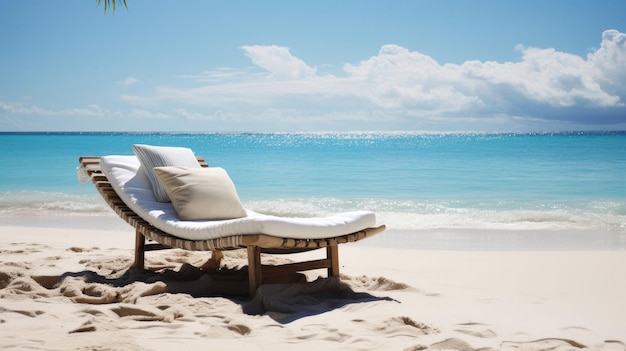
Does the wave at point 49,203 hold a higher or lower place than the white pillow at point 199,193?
lower

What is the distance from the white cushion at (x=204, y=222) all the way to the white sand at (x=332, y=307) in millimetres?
309

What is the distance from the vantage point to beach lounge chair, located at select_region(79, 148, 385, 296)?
357cm

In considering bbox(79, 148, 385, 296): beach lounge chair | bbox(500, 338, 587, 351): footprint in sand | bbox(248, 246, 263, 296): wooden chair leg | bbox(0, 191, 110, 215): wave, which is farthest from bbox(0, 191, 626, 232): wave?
bbox(500, 338, 587, 351): footprint in sand

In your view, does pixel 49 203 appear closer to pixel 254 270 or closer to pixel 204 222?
pixel 204 222

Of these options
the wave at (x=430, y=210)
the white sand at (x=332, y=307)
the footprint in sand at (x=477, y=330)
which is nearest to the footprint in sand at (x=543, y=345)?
the white sand at (x=332, y=307)

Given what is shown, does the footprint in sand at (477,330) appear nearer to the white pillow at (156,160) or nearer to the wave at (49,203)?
the white pillow at (156,160)

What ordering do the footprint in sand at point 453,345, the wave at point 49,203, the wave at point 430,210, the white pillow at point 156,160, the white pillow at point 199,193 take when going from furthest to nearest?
the wave at point 49,203, the wave at point 430,210, the white pillow at point 156,160, the white pillow at point 199,193, the footprint in sand at point 453,345

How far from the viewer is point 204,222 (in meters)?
4.05

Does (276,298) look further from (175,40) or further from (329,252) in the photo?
(175,40)

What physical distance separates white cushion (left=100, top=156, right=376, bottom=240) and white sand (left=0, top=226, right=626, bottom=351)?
309 millimetres

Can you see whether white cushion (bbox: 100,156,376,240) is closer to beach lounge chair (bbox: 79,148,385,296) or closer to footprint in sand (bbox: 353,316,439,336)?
beach lounge chair (bbox: 79,148,385,296)

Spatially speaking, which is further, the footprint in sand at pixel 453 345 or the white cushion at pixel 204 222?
the white cushion at pixel 204 222

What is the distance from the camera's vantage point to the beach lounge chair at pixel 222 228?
3572mm

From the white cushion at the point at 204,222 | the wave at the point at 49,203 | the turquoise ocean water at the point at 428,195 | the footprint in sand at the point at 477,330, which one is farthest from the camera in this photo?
the wave at the point at 49,203
